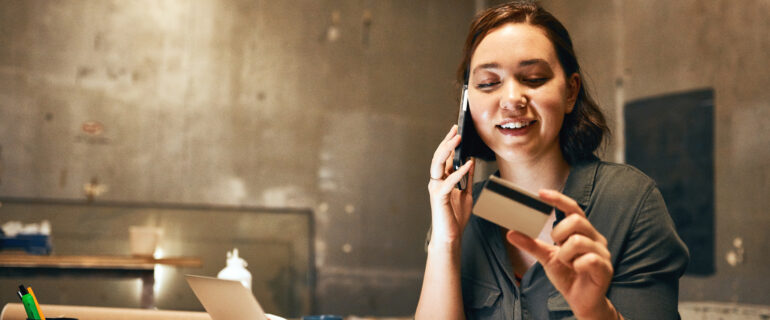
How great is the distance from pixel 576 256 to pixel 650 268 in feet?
1.22

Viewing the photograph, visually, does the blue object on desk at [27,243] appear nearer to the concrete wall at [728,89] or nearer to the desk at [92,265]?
the desk at [92,265]

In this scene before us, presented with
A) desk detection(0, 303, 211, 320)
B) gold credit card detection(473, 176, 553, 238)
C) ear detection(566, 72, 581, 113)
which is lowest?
desk detection(0, 303, 211, 320)

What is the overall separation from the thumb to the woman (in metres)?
0.26

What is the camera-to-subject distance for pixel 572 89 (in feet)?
4.29

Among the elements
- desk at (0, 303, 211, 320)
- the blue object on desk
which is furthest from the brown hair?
the blue object on desk

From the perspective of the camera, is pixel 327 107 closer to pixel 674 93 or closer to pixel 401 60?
pixel 401 60

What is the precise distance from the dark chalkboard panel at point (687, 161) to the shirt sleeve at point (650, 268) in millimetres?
3016

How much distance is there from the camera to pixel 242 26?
526 centimetres

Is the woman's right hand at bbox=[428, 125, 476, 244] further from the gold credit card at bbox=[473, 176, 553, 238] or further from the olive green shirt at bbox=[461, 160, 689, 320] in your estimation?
the gold credit card at bbox=[473, 176, 553, 238]

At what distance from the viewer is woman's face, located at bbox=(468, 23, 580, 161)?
120 centimetres

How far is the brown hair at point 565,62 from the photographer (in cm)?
127

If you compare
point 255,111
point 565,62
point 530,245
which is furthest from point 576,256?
point 255,111

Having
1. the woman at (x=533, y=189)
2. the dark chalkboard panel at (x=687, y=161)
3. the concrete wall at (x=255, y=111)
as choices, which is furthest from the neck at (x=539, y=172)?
the concrete wall at (x=255, y=111)

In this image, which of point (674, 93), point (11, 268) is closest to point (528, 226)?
point (11, 268)
